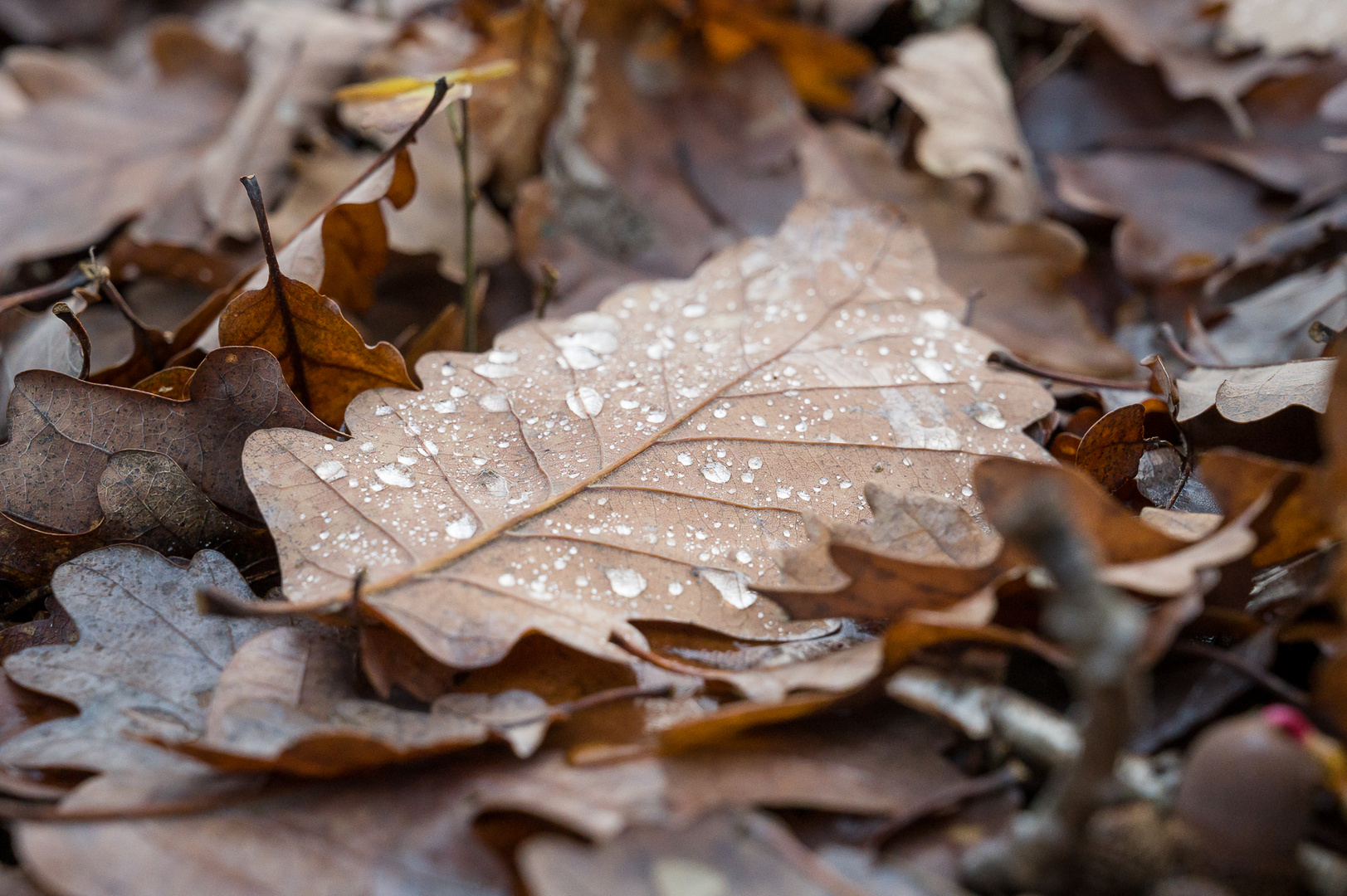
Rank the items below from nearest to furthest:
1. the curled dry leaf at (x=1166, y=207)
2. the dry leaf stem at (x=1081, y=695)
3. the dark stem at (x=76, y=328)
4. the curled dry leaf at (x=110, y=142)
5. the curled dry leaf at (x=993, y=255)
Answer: the dry leaf stem at (x=1081, y=695), the dark stem at (x=76, y=328), the curled dry leaf at (x=993, y=255), the curled dry leaf at (x=1166, y=207), the curled dry leaf at (x=110, y=142)

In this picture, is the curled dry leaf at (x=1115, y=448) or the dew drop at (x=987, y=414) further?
the dew drop at (x=987, y=414)

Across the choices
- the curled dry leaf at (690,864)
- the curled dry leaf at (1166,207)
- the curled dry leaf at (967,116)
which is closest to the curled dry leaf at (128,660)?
the curled dry leaf at (690,864)

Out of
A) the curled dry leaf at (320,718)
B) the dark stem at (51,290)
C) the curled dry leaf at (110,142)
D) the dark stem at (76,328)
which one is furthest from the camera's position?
the curled dry leaf at (110,142)

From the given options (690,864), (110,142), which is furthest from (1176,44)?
(110,142)

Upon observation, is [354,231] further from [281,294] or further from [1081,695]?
[1081,695]

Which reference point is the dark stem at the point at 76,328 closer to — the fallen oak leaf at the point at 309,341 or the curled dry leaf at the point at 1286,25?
the fallen oak leaf at the point at 309,341

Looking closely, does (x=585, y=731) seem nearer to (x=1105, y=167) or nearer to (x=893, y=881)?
(x=893, y=881)
